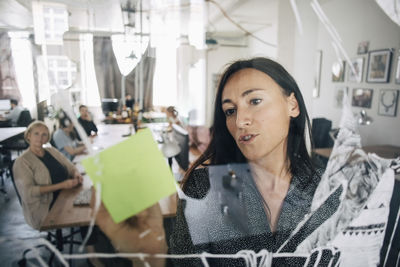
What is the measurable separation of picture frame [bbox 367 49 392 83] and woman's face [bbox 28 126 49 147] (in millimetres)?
662

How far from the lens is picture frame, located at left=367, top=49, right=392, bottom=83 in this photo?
56cm

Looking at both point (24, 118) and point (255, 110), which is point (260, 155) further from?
point (24, 118)

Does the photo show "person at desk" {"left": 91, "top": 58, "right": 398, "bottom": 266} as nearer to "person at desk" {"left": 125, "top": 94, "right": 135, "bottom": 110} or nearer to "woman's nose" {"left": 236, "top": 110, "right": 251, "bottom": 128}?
"woman's nose" {"left": 236, "top": 110, "right": 251, "bottom": 128}

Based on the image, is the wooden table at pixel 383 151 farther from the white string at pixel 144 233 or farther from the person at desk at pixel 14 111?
the person at desk at pixel 14 111

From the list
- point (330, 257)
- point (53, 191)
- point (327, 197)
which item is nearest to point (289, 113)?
point (327, 197)

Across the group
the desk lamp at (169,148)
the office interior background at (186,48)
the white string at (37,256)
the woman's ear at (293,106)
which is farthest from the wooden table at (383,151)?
the white string at (37,256)

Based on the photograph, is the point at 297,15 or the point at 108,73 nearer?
the point at 108,73

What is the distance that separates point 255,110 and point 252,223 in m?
0.22

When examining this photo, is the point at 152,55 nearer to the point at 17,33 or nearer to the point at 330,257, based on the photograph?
the point at 17,33

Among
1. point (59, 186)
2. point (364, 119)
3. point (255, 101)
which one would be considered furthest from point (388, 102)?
point (59, 186)

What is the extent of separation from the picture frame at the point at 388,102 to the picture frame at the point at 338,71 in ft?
0.33

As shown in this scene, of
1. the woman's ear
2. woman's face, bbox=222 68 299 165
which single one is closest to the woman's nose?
woman's face, bbox=222 68 299 165

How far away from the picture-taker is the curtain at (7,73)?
0.35 meters

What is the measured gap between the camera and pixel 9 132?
0.36m
